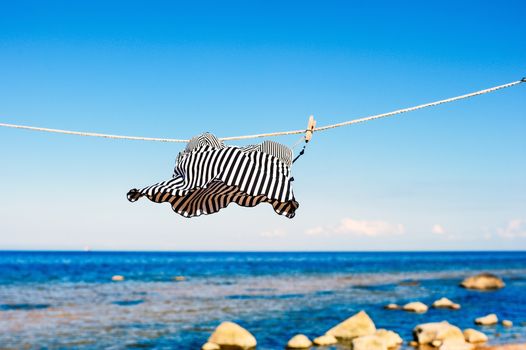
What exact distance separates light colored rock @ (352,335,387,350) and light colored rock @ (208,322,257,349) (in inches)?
173

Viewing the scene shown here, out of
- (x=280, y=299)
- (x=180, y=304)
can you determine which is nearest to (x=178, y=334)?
(x=180, y=304)

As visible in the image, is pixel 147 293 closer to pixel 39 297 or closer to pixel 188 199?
pixel 39 297

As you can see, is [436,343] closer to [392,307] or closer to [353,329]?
[353,329]

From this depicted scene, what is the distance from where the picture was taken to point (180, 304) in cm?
3903

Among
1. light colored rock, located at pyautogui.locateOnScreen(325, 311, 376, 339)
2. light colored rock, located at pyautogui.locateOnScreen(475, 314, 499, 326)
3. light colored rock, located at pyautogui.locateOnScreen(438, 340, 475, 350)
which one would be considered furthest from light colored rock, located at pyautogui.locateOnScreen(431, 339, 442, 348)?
light colored rock, located at pyautogui.locateOnScreen(475, 314, 499, 326)

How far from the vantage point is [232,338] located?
22484mm

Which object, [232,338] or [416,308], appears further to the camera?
[416,308]

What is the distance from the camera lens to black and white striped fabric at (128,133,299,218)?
14.5 feet

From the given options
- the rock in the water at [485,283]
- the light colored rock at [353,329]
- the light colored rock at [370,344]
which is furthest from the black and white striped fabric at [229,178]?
the rock in the water at [485,283]

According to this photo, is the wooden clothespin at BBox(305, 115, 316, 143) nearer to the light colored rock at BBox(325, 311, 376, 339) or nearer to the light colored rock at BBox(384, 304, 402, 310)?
the light colored rock at BBox(325, 311, 376, 339)

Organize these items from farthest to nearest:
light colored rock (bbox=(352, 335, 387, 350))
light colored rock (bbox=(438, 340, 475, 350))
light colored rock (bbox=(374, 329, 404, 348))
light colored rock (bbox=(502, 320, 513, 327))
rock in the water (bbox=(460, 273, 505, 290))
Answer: rock in the water (bbox=(460, 273, 505, 290)) < light colored rock (bbox=(502, 320, 513, 327)) < light colored rock (bbox=(374, 329, 404, 348)) < light colored rock (bbox=(352, 335, 387, 350)) < light colored rock (bbox=(438, 340, 475, 350))

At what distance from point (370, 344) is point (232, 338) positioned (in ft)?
18.5

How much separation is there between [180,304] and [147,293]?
9815 millimetres

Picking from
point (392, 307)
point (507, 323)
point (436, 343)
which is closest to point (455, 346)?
point (436, 343)
